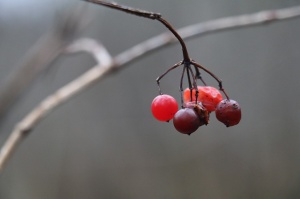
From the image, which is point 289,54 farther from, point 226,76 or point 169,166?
point 169,166

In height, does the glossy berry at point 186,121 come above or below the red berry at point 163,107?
below

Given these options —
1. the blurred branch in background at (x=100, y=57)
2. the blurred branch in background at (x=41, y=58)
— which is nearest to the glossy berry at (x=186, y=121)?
the blurred branch in background at (x=100, y=57)

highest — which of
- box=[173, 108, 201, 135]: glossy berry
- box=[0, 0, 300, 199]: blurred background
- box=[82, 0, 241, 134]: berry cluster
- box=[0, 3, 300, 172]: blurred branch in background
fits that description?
box=[0, 0, 300, 199]: blurred background

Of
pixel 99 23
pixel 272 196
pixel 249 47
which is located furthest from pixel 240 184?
pixel 99 23

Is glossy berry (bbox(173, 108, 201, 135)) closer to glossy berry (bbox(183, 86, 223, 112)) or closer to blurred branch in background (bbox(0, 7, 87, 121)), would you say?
glossy berry (bbox(183, 86, 223, 112))

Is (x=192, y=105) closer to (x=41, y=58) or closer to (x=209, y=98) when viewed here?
(x=209, y=98)

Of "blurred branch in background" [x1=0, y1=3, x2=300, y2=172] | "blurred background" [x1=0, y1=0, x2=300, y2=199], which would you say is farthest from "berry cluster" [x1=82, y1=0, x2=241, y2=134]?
"blurred background" [x1=0, y1=0, x2=300, y2=199]

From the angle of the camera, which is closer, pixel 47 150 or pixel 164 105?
pixel 164 105

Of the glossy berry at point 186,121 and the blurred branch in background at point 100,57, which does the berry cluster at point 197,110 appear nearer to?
the glossy berry at point 186,121
